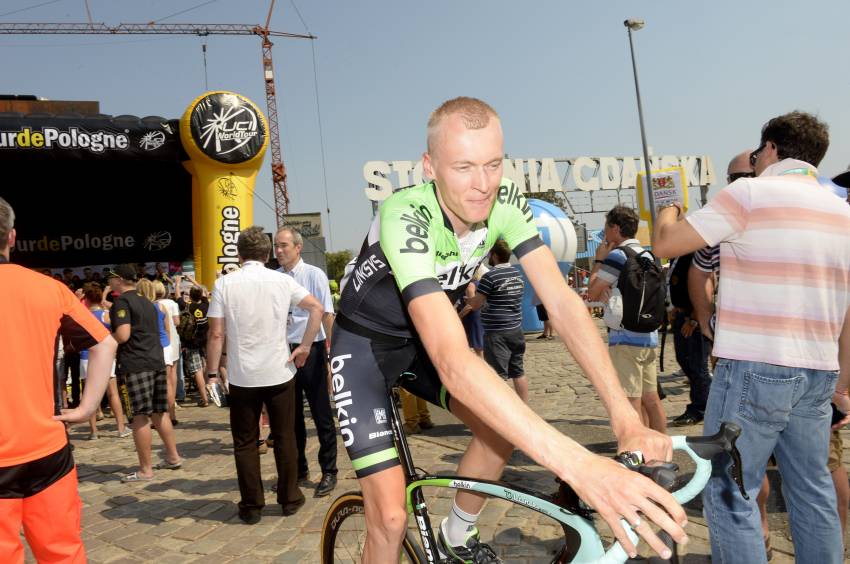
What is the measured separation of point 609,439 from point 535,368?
5.39m

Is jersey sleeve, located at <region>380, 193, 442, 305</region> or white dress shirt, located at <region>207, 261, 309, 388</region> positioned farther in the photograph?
white dress shirt, located at <region>207, 261, 309, 388</region>

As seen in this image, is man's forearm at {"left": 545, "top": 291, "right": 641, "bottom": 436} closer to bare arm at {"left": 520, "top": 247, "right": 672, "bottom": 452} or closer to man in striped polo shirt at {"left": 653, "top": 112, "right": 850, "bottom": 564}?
bare arm at {"left": 520, "top": 247, "right": 672, "bottom": 452}

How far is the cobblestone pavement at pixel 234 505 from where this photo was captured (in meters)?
4.13

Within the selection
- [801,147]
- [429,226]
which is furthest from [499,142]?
[801,147]

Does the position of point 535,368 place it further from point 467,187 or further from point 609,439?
point 467,187

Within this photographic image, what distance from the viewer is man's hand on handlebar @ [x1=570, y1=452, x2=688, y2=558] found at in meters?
1.14

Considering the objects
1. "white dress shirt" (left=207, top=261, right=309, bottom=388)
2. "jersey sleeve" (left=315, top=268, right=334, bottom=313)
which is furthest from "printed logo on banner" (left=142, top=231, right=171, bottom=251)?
"white dress shirt" (left=207, top=261, right=309, bottom=388)

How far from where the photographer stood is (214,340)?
521 cm

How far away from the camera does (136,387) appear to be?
6504 mm

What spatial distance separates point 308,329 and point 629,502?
444 cm

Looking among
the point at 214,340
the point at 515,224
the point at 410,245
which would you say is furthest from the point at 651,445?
the point at 214,340

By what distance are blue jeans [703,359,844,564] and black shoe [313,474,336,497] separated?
3657 millimetres

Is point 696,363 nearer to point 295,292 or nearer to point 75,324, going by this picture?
point 295,292

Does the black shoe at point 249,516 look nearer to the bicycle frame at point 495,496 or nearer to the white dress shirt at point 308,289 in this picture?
the white dress shirt at point 308,289
